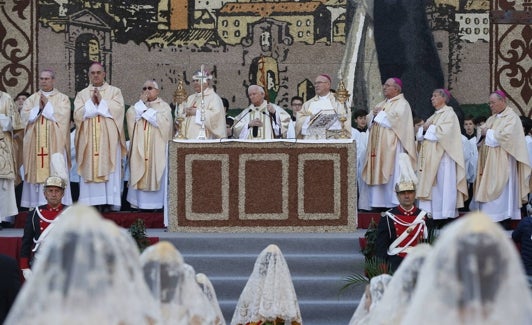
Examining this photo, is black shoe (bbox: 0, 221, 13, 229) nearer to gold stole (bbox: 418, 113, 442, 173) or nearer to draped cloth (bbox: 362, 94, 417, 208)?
draped cloth (bbox: 362, 94, 417, 208)

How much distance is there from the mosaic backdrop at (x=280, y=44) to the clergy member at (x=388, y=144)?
3.00 m

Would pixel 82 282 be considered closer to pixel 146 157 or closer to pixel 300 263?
pixel 300 263

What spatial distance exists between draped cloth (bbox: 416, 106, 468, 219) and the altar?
5.48 ft

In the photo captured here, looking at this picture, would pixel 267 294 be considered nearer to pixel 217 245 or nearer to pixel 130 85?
pixel 217 245

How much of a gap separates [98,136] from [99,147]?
14cm

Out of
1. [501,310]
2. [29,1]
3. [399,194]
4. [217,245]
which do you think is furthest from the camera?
[29,1]

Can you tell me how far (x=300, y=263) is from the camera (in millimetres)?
13289

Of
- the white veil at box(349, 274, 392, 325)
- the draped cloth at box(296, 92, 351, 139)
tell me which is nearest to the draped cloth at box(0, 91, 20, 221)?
the draped cloth at box(296, 92, 351, 139)

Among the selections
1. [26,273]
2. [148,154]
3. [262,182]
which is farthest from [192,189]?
[26,273]

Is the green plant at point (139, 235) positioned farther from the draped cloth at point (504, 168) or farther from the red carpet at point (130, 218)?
the draped cloth at point (504, 168)

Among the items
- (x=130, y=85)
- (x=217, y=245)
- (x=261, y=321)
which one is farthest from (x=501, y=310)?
(x=130, y=85)

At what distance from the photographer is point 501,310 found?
13.8 feet

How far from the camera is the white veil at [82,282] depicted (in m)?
4.18

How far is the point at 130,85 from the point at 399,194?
26.2ft
